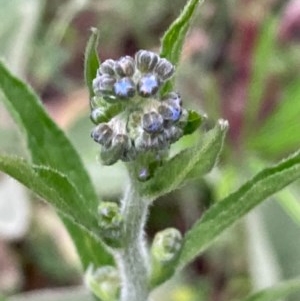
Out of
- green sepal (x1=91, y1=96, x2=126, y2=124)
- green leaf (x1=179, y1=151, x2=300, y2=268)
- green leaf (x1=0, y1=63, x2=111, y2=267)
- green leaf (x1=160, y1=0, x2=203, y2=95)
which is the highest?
green leaf (x1=0, y1=63, x2=111, y2=267)

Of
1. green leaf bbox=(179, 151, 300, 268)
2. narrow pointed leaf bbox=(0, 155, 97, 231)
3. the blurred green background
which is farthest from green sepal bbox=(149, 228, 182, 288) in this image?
the blurred green background

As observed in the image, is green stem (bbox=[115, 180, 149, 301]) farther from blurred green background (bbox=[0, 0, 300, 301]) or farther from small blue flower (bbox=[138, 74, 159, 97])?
blurred green background (bbox=[0, 0, 300, 301])

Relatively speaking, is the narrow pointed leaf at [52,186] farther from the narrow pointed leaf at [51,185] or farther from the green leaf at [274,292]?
the green leaf at [274,292]

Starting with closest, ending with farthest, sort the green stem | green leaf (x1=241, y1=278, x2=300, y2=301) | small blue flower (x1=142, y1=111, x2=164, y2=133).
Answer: small blue flower (x1=142, y1=111, x2=164, y2=133) → the green stem → green leaf (x1=241, y1=278, x2=300, y2=301)

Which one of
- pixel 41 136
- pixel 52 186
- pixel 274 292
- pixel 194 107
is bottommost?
pixel 274 292

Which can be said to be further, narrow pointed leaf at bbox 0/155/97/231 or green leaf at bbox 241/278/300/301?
green leaf at bbox 241/278/300/301

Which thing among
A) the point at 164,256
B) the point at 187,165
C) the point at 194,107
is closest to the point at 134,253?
the point at 164,256

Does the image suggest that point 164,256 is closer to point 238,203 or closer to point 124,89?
point 238,203

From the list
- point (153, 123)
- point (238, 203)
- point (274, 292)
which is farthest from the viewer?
point (274, 292)
